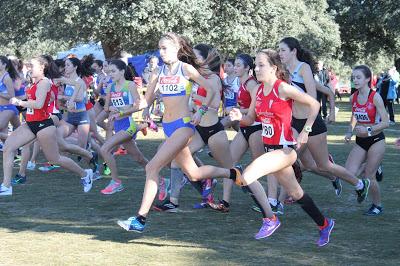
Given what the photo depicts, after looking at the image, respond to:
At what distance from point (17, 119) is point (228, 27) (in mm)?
20965

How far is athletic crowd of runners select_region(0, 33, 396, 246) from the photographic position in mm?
6797

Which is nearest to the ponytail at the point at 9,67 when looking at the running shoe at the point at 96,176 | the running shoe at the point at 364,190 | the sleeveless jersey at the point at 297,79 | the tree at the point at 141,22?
the running shoe at the point at 96,176

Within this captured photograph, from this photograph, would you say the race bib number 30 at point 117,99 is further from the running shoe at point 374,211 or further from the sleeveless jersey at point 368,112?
the running shoe at point 374,211

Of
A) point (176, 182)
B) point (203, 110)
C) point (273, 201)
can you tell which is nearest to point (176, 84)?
point (203, 110)

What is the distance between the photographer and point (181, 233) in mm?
7383

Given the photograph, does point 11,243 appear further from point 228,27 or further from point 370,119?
point 228,27

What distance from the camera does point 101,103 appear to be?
14852 millimetres

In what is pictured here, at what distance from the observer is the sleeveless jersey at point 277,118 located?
6.73 meters

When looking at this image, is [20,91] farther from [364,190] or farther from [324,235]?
[324,235]

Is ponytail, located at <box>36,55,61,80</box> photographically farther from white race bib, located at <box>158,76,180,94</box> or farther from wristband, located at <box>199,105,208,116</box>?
wristband, located at <box>199,105,208,116</box>

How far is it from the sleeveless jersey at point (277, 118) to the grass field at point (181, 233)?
1.01m

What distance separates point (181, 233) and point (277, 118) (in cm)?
161

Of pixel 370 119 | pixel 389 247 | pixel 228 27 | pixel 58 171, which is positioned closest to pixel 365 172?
pixel 370 119

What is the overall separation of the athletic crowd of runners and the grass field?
8.8 inches
